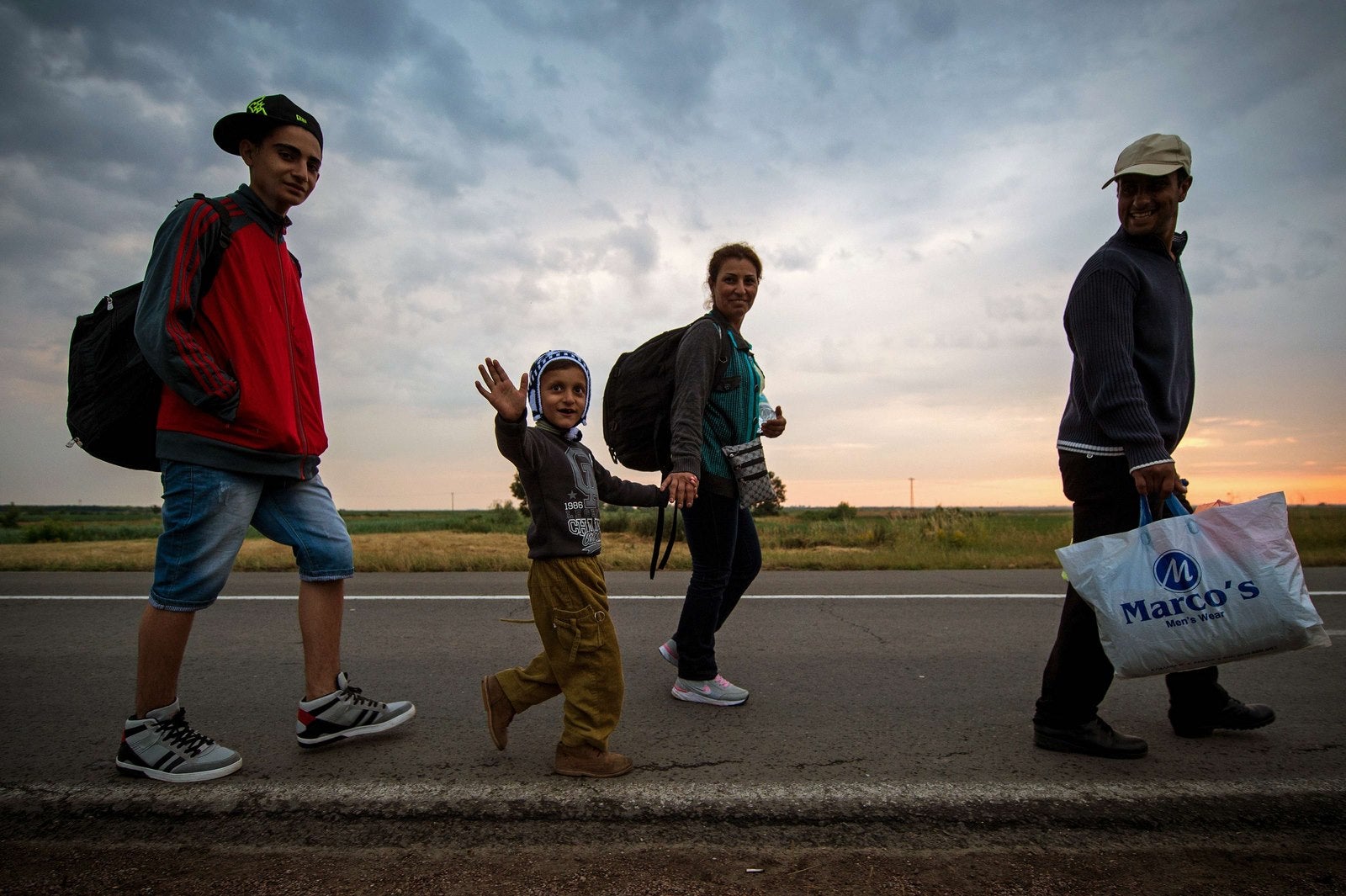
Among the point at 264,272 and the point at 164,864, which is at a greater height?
the point at 264,272

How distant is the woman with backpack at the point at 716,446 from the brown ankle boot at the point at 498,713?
912 mm

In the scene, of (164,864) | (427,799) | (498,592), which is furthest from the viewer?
(498,592)

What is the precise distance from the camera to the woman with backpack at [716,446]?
11.2 feet

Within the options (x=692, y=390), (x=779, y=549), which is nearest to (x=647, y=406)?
(x=692, y=390)

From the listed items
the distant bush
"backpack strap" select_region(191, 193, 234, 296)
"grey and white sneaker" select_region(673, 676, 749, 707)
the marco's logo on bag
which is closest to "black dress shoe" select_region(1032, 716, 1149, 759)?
the marco's logo on bag

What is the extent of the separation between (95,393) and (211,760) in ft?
4.18

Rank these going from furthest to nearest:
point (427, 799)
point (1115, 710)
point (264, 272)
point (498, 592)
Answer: point (498, 592), point (1115, 710), point (264, 272), point (427, 799)

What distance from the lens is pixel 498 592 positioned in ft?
23.3

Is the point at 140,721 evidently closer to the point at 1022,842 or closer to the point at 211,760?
the point at 211,760

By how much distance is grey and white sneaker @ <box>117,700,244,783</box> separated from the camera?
106 inches

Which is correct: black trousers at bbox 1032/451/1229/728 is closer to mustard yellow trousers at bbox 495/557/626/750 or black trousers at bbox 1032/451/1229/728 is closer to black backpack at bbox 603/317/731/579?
black backpack at bbox 603/317/731/579

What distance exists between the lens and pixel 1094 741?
2932 millimetres

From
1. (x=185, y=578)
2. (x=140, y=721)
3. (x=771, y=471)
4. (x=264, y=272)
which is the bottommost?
(x=140, y=721)

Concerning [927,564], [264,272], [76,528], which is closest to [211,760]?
[264,272]
